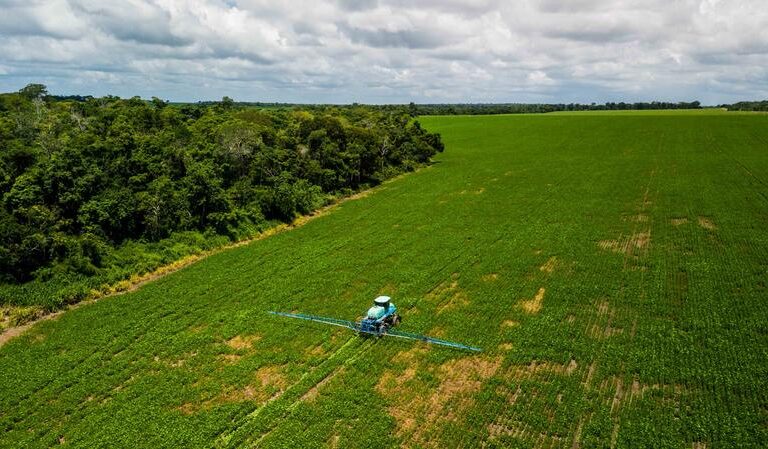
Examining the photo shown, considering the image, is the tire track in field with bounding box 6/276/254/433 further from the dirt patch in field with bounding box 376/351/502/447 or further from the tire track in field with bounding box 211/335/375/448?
the dirt patch in field with bounding box 376/351/502/447

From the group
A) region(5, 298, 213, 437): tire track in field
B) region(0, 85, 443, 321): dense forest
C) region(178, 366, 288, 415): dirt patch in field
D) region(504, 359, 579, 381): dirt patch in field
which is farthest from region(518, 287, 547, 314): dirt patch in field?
region(0, 85, 443, 321): dense forest

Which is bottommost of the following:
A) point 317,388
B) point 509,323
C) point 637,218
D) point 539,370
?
point 317,388

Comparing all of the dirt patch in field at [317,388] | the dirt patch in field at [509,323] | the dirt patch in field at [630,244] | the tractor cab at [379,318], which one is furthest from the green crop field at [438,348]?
the tractor cab at [379,318]

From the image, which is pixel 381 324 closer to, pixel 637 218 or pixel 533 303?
pixel 533 303

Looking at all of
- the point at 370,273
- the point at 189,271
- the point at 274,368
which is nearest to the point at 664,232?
the point at 370,273

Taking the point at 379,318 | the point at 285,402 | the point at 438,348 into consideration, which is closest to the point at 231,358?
the point at 285,402
